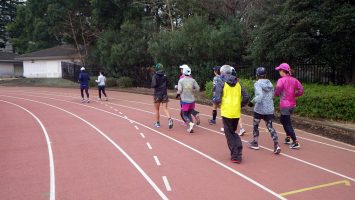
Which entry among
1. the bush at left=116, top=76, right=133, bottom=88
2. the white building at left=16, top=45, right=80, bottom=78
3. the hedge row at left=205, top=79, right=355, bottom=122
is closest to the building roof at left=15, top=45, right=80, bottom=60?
the white building at left=16, top=45, right=80, bottom=78

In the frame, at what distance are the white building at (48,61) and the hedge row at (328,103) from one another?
32.0 meters

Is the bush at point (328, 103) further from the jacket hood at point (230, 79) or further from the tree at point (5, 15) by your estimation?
the tree at point (5, 15)

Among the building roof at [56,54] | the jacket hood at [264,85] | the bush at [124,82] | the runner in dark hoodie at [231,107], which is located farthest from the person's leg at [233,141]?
the building roof at [56,54]

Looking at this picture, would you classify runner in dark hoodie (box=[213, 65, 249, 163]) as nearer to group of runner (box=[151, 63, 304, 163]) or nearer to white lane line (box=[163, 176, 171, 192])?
group of runner (box=[151, 63, 304, 163])

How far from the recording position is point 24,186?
6.26 meters

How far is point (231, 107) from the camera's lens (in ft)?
24.6

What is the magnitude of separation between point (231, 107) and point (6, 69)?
48397 millimetres

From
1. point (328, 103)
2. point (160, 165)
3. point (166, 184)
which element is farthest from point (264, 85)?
point (328, 103)

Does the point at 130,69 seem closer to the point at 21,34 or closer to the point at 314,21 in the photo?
the point at 314,21

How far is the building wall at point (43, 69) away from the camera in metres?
42.6

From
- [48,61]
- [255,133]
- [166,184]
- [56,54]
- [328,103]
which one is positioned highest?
[56,54]

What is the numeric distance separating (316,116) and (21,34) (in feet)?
164

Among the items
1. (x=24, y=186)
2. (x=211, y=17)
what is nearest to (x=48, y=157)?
(x=24, y=186)

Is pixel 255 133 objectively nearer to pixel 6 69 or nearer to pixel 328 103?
pixel 328 103
